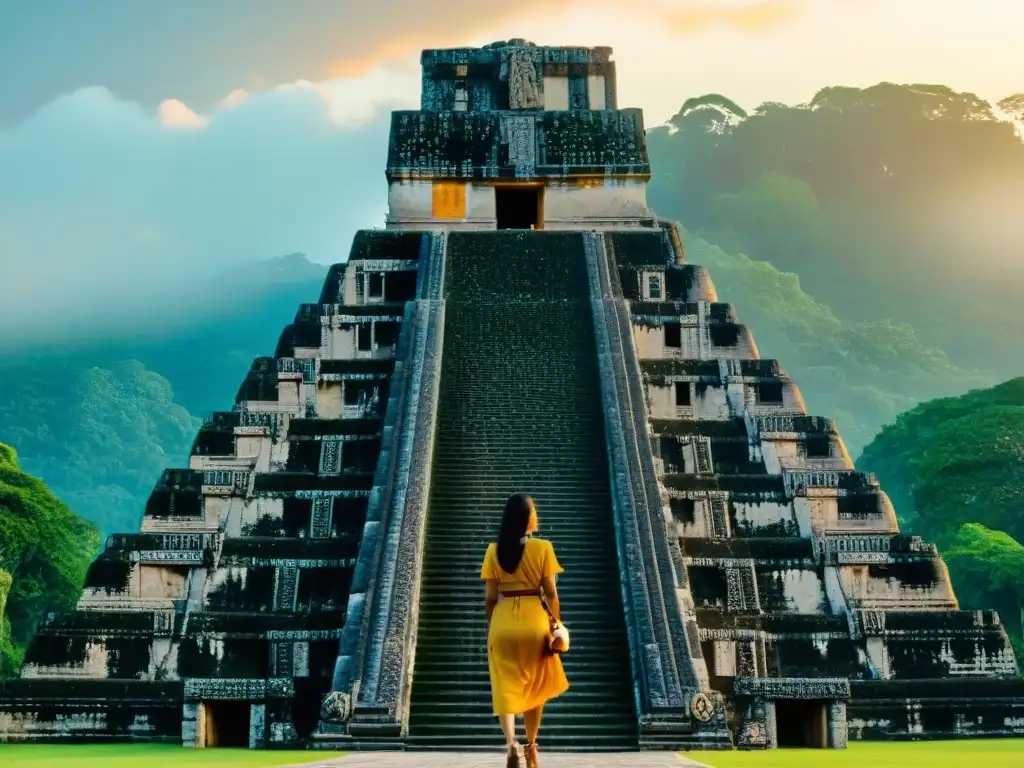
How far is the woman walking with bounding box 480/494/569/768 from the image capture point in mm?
8516

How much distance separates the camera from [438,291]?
20.6 m

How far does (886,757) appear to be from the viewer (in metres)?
11.2

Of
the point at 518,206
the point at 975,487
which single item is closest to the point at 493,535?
the point at 518,206

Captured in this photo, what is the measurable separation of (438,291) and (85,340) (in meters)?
85.9

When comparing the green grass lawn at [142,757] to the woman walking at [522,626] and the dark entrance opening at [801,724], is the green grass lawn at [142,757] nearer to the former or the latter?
the woman walking at [522,626]

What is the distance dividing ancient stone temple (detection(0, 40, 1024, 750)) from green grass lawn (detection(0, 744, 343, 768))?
652 millimetres

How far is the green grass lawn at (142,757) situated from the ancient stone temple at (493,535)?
2.14 feet

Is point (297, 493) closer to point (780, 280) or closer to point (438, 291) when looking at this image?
point (438, 291)

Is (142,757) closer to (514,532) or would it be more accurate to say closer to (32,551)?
(514,532)

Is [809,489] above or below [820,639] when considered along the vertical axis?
above

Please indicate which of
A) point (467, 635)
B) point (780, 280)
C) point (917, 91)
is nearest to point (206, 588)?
point (467, 635)

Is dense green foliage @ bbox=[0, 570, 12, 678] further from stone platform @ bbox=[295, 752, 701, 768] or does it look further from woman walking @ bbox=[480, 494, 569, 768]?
woman walking @ bbox=[480, 494, 569, 768]

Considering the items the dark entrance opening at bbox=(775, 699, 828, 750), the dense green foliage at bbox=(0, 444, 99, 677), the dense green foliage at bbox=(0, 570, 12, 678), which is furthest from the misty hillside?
the dark entrance opening at bbox=(775, 699, 828, 750)

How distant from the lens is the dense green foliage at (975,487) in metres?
34.8
